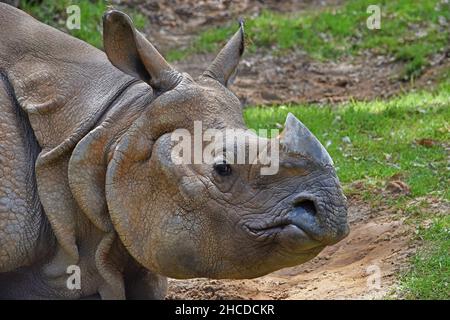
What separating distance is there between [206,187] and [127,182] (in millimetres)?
495

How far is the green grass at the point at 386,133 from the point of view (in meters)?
9.35

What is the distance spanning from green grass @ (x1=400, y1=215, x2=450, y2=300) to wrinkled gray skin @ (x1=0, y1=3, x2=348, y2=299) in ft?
4.72

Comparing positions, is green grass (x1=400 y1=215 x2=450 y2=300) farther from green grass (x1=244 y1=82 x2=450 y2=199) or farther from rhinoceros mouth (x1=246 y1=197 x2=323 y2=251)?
rhinoceros mouth (x1=246 y1=197 x2=323 y2=251)

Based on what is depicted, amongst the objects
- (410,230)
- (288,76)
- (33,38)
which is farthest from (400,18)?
(33,38)

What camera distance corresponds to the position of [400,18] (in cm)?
1479

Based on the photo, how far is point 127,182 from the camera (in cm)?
600

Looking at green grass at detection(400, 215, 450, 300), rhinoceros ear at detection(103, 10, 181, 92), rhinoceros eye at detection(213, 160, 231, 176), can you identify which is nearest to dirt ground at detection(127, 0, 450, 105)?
green grass at detection(400, 215, 450, 300)

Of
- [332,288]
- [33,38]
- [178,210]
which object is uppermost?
[33,38]

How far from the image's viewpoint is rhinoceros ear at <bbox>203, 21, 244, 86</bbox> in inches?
252

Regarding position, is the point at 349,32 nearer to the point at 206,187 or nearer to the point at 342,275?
the point at 342,275

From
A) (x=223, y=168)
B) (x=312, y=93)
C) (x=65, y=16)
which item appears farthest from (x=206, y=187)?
(x=65, y=16)

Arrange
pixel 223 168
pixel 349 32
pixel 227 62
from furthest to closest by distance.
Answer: pixel 349 32
pixel 227 62
pixel 223 168
